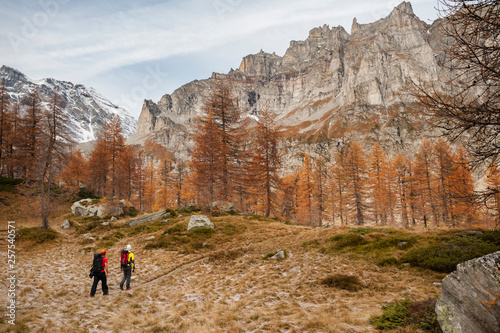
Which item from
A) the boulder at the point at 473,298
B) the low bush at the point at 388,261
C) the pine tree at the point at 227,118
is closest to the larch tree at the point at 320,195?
the pine tree at the point at 227,118

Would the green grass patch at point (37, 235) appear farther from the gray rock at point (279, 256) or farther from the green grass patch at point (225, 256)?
the gray rock at point (279, 256)

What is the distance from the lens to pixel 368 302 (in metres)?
6.93

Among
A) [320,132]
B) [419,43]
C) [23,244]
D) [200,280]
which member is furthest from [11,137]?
[419,43]

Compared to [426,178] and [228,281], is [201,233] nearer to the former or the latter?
[228,281]

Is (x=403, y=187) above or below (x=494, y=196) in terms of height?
above

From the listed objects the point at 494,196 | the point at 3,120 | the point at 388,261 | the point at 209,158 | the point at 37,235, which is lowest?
the point at 388,261

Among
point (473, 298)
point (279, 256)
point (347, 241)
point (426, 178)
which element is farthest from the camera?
point (426, 178)

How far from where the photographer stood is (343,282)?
28.8 ft

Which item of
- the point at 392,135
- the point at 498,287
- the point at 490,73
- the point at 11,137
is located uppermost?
the point at 392,135

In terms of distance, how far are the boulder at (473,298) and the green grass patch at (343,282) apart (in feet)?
12.5

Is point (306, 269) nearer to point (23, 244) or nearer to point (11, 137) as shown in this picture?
point (23, 244)

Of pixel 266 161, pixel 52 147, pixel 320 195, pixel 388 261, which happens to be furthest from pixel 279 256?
pixel 320 195

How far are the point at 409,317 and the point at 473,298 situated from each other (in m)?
1.73

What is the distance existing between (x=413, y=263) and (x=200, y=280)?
9.44 m
